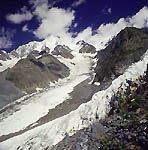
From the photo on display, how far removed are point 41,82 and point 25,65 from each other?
18.4 m

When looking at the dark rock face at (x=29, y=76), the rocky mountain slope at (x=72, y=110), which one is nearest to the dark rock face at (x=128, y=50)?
the rocky mountain slope at (x=72, y=110)

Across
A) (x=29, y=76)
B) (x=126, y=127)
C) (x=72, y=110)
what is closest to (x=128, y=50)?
(x=72, y=110)

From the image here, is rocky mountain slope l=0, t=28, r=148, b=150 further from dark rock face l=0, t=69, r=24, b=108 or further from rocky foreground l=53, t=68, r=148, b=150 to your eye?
dark rock face l=0, t=69, r=24, b=108

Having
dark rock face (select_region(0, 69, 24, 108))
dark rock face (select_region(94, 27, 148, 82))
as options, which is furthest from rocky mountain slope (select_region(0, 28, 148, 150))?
dark rock face (select_region(0, 69, 24, 108))

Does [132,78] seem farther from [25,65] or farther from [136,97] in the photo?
[25,65]

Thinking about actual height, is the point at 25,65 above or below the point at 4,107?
above

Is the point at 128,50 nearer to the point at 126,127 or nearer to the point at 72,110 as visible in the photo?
the point at 72,110

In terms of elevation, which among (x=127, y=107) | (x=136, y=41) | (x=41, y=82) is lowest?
(x=127, y=107)

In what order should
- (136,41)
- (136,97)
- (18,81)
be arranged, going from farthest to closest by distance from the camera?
1. (18,81)
2. (136,41)
3. (136,97)

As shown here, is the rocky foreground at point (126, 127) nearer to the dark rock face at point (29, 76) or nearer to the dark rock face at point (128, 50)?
the dark rock face at point (128, 50)

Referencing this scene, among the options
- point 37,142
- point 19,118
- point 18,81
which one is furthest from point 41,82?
point 37,142

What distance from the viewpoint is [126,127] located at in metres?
7.18

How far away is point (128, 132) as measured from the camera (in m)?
6.71

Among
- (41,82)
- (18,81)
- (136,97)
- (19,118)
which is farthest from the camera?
(41,82)
